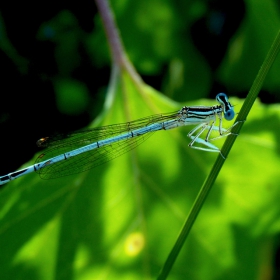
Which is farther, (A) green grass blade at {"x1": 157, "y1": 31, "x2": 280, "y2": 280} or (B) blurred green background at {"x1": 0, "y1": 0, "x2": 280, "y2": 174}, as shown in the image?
(B) blurred green background at {"x1": 0, "y1": 0, "x2": 280, "y2": 174}

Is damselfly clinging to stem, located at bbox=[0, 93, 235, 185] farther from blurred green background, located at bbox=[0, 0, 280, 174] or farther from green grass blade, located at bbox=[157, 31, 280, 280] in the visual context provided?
green grass blade, located at bbox=[157, 31, 280, 280]

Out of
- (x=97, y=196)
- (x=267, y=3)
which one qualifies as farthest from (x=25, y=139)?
(x=267, y=3)

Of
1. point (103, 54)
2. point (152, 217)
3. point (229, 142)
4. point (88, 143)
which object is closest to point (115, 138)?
point (88, 143)

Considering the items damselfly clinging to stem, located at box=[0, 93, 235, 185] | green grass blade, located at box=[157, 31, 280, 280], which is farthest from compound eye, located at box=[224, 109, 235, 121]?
green grass blade, located at box=[157, 31, 280, 280]

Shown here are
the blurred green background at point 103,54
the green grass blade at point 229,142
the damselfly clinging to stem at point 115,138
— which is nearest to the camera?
the green grass blade at point 229,142

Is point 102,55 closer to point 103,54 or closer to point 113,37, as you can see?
point 103,54

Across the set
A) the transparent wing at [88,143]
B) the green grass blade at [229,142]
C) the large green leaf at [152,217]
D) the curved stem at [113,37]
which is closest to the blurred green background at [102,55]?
the transparent wing at [88,143]

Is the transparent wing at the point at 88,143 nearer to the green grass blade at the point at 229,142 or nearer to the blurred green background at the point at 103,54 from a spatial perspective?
the blurred green background at the point at 103,54
